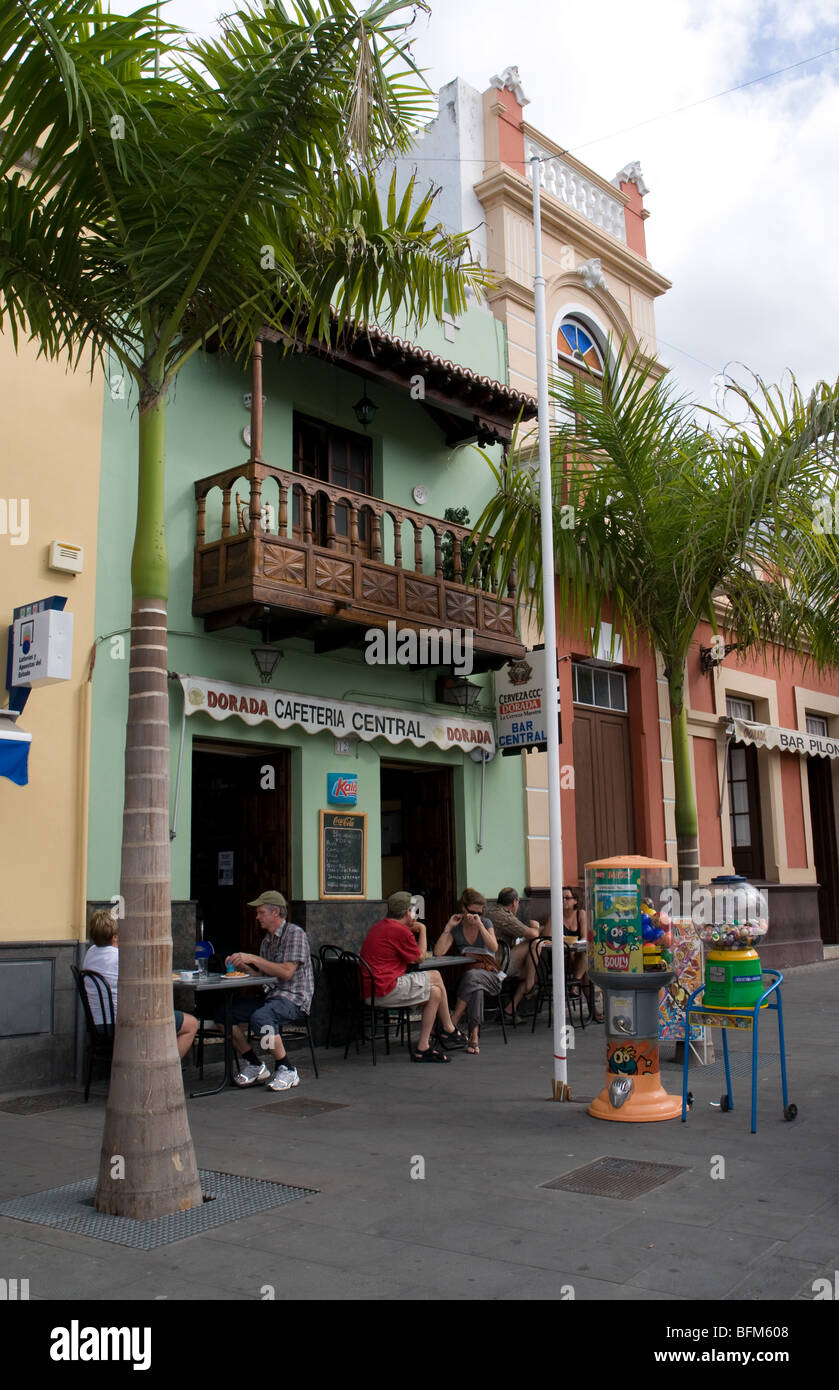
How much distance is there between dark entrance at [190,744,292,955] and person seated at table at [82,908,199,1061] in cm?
277

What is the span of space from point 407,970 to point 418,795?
414 centimetres

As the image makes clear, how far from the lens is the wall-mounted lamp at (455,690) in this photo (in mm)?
13445

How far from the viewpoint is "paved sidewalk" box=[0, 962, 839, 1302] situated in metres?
4.45

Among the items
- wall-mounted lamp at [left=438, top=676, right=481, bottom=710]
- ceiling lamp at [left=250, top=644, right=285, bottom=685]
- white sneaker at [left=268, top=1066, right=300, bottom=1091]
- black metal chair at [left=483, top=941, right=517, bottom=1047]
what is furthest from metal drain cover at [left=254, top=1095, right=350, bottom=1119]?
wall-mounted lamp at [left=438, top=676, right=481, bottom=710]

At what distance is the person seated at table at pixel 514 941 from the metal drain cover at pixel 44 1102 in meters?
4.93

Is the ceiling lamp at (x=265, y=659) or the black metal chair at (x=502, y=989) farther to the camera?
the black metal chair at (x=502, y=989)

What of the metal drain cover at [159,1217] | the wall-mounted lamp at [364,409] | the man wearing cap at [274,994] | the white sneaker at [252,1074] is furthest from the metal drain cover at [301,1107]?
the wall-mounted lamp at [364,409]

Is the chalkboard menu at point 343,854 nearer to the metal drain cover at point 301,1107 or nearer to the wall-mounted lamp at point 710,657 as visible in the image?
the metal drain cover at point 301,1107

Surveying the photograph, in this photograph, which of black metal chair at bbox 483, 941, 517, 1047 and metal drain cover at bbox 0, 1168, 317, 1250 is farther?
black metal chair at bbox 483, 941, 517, 1047

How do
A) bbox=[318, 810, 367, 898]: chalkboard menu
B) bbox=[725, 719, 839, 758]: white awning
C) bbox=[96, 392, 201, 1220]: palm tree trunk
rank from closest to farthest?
bbox=[96, 392, 201, 1220]: palm tree trunk < bbox=[318, 810, 367, 898]: chalkboard menu < bbox=[725, 719, 839, 758]: white awning

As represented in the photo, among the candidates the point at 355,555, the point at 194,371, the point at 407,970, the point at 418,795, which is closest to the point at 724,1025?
the point at 407,970

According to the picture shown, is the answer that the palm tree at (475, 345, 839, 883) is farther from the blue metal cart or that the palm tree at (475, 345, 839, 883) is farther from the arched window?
the arched window

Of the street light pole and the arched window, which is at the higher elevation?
the arched window
